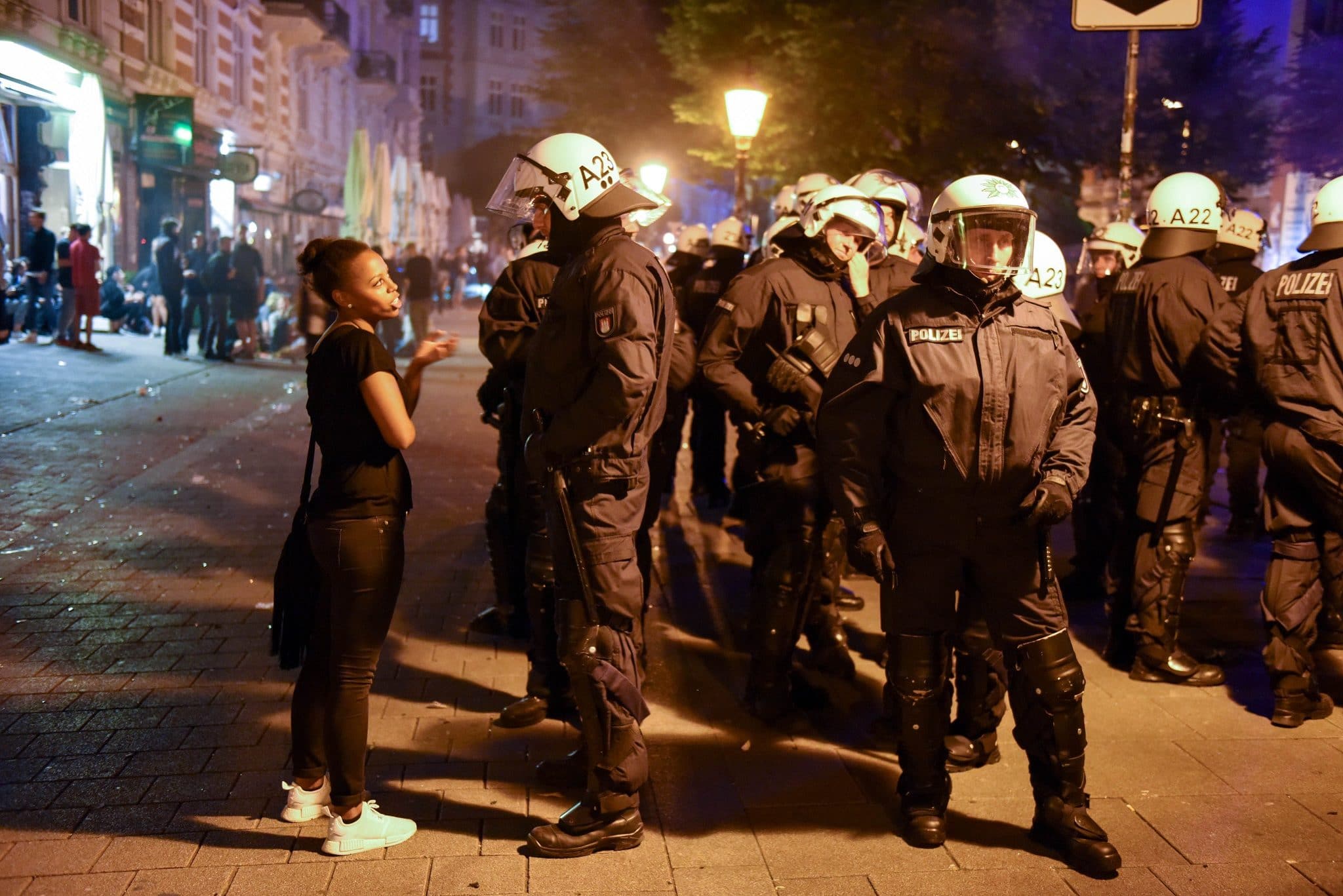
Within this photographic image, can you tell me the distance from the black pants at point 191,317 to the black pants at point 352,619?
16308 mm

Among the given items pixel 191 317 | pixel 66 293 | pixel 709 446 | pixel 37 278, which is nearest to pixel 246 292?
pixel 191 317

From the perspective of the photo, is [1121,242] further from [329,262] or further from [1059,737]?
[329,262]

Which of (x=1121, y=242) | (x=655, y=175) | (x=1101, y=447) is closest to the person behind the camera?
(x=1101, y=447)

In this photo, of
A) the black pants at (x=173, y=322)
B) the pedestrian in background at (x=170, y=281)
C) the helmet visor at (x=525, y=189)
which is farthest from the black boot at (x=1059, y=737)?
the black pants at (x=173, y=322)

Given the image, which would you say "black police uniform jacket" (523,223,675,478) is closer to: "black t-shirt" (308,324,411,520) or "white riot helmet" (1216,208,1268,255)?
"black t-shirt" (308,324,411,520)

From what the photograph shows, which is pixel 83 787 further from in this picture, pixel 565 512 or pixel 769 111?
pixel 769 111

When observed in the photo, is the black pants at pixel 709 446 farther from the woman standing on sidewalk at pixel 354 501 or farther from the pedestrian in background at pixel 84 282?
the pedestrian in background at pixel 84 282

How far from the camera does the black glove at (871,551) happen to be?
3891 millimetres

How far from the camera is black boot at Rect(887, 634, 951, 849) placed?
401 cm

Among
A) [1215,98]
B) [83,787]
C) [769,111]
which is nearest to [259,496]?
[83,787]

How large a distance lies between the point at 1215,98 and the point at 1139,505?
18188 mm

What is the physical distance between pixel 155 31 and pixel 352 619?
24.1 m

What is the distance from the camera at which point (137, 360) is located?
17938mm

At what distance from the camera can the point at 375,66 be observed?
4750 centimetres
